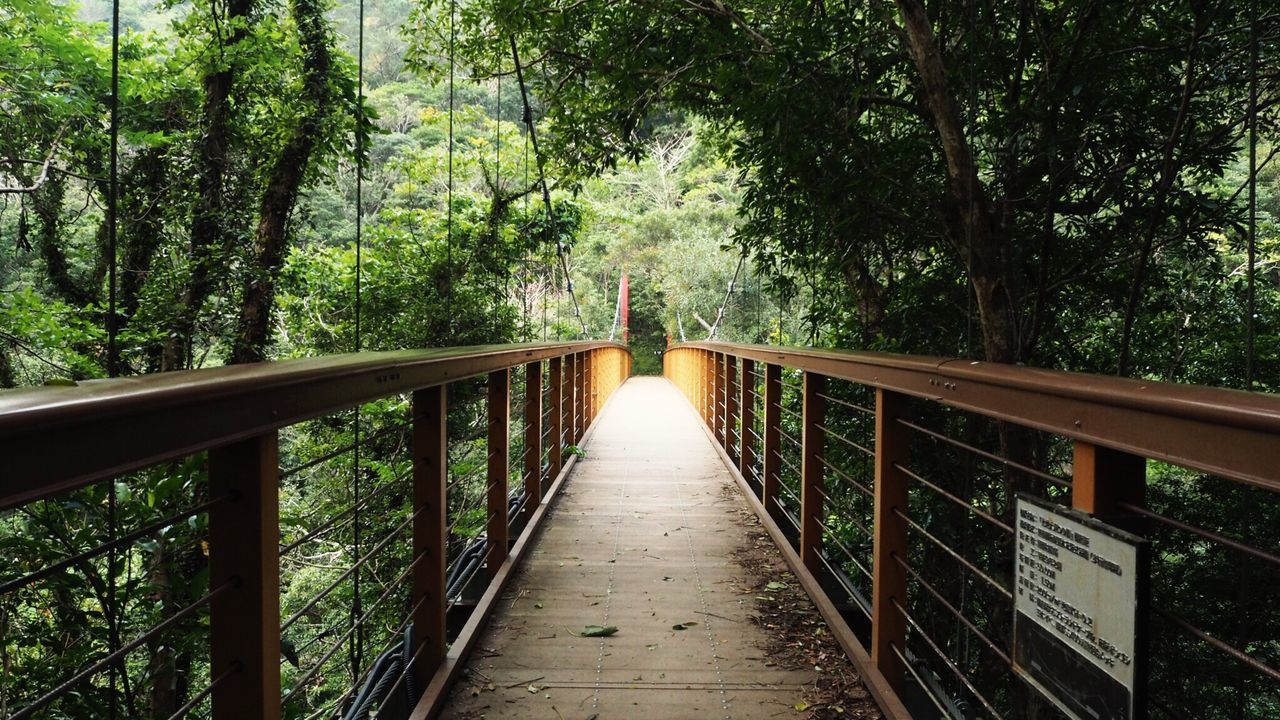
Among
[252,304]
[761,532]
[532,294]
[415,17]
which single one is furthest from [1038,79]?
[532,294]

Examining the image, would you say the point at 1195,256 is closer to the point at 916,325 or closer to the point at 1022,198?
the point at 1022,198

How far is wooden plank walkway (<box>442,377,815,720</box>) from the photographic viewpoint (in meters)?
1.89

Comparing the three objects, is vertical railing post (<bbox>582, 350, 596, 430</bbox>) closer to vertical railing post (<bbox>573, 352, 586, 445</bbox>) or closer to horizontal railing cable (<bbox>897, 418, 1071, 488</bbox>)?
vertical railing post (<bbox>573, 352, 586, 445</bbox>)

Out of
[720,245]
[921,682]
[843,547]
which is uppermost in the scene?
[720,245]

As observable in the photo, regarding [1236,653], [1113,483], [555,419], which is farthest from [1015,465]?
[555,419]

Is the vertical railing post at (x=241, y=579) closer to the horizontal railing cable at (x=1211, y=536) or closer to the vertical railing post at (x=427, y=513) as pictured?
the vertical railing post at (x=427, y=513)

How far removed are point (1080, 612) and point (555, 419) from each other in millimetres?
3577

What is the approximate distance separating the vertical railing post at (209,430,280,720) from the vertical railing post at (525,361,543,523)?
210 centimetres

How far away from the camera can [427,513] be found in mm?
1864

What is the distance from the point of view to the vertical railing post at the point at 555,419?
4.28 metres

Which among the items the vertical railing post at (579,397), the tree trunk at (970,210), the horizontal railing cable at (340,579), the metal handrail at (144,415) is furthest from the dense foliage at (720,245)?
the vertical railing post at (579,397)

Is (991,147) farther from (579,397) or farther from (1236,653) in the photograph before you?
(579,397)

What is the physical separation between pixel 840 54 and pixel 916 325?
1106 mm

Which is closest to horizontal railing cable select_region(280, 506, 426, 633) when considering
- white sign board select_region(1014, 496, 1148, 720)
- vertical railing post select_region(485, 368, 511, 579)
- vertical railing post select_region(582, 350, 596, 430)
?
vertical railing post select_region(485, 368, 511, 579)
